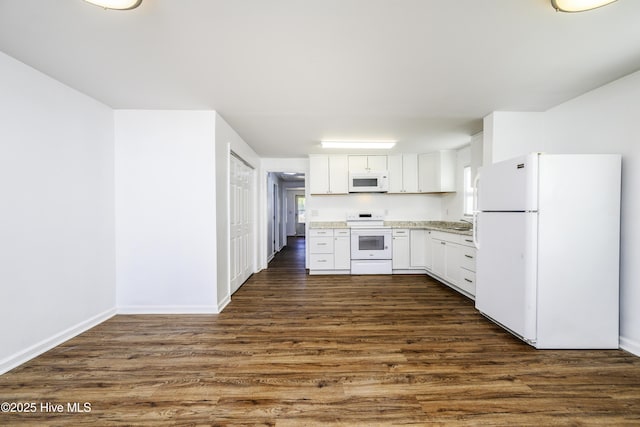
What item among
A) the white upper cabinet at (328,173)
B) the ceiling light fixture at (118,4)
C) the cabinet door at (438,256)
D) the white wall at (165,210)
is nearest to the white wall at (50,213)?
the white wall at (165,210)

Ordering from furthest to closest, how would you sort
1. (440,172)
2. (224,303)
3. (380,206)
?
1. (380,206)
2. (440,172)
3. (224,303)

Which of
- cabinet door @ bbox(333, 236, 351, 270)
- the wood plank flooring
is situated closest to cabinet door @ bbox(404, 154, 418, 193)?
cabinet door @ bbox(333, 236, 351, 270)

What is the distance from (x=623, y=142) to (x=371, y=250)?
11.2ft

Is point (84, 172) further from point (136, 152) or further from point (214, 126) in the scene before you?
point (214, 126)

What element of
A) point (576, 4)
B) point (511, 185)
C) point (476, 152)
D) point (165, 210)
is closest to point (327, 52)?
point (576, 4)

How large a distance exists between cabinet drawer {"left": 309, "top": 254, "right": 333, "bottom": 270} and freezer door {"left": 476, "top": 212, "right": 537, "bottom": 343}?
2592 mm

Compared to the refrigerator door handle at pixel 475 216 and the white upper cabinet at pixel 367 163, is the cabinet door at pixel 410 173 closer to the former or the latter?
the white upper cabinet at pixel 367 163

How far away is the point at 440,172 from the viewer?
4.88 metres

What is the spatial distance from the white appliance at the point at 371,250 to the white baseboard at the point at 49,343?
3667 millimetres

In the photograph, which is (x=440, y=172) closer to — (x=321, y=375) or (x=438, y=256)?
(x=438, y=256)

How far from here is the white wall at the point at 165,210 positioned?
304cm

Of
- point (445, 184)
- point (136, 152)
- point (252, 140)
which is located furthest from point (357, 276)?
point (136, 152)

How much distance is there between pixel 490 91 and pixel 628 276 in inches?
78.3

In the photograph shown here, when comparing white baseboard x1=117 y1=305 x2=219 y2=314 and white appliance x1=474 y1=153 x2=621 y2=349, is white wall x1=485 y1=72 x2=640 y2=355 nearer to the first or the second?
white appliance x1=474 y1=153 x2=621 y2=349
